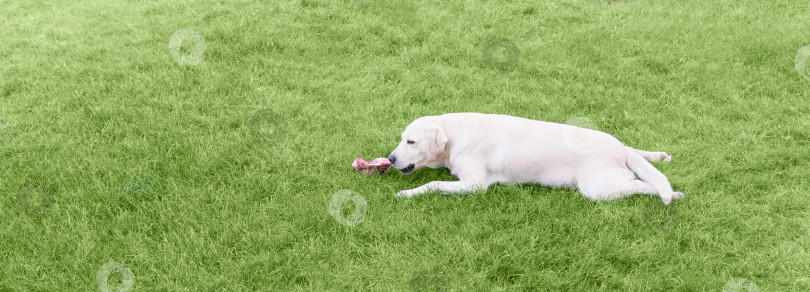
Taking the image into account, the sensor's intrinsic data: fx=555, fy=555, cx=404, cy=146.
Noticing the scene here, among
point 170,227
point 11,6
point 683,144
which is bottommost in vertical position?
point 683,144

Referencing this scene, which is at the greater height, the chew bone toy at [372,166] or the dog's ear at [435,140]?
the dog's ear at [435,140]

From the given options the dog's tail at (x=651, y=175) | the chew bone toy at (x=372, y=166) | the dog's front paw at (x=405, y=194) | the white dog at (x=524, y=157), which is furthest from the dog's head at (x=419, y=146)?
the dog's tail at (x=651, y=175)

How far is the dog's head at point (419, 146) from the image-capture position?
14.9ft

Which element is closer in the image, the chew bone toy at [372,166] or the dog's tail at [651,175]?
the dog's tail at [651,175]

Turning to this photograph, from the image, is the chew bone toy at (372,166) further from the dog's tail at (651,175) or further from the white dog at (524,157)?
the dog's tail at (651,175)

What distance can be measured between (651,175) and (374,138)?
8.21 ft

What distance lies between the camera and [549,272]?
11.7ft

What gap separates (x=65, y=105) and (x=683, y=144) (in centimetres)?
633

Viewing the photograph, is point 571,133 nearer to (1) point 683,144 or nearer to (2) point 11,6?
(1) point 683,144

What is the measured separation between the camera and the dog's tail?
163 inches

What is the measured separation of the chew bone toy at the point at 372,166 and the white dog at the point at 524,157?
16cm

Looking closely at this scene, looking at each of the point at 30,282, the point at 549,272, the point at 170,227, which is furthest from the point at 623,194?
the point at 30,282

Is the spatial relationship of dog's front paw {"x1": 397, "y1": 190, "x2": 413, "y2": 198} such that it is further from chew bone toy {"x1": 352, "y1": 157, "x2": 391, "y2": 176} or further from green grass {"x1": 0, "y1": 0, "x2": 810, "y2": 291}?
chew bone toy {"x1": 352, "y1": 157, "x2": 391, "y2": 176}

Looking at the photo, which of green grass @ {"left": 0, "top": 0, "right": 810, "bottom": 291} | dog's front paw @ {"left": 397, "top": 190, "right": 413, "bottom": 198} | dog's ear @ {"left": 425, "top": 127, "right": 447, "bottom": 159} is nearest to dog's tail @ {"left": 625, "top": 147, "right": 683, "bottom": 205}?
green grass @ {"left": 0, "top": 0, "right": 810, "bottom": 291}
